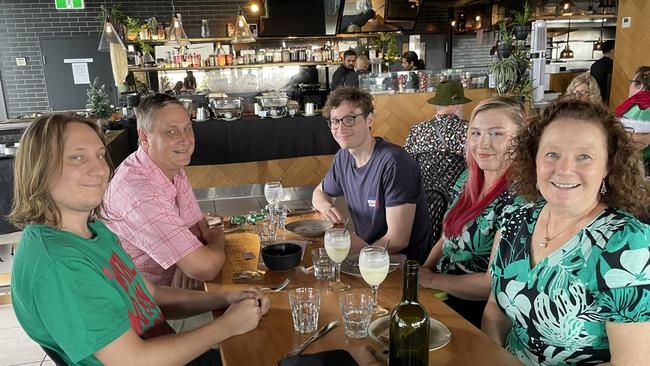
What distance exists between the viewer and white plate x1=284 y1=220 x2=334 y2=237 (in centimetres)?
224

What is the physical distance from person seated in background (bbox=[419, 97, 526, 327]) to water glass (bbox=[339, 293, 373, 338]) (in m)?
0.60

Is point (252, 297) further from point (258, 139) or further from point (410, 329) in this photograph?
point (258, 139)

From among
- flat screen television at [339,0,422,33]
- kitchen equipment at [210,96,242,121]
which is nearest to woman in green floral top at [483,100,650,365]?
kitchen equipment at [210,96,242,121]

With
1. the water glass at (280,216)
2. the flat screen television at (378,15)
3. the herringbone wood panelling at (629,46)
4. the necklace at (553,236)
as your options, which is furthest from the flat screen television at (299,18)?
the necklace at (553,236)

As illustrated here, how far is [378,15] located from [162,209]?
8427 millimetres

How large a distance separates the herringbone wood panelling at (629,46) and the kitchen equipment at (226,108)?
6.12 m

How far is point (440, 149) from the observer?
3826mm

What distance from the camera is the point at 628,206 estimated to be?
1.37m

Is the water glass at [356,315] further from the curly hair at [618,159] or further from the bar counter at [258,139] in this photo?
the bar counter at [258,139]

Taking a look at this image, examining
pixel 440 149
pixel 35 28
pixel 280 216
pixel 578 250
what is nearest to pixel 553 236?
pixel 578 250

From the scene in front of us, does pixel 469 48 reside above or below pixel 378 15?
below

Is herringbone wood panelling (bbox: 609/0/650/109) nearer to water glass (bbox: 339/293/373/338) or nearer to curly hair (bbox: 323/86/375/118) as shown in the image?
curly hair (bbox: 323/86/375/118)

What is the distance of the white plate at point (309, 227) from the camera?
7.36 ft

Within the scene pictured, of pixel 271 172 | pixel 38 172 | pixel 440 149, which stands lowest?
pixel 271 172
